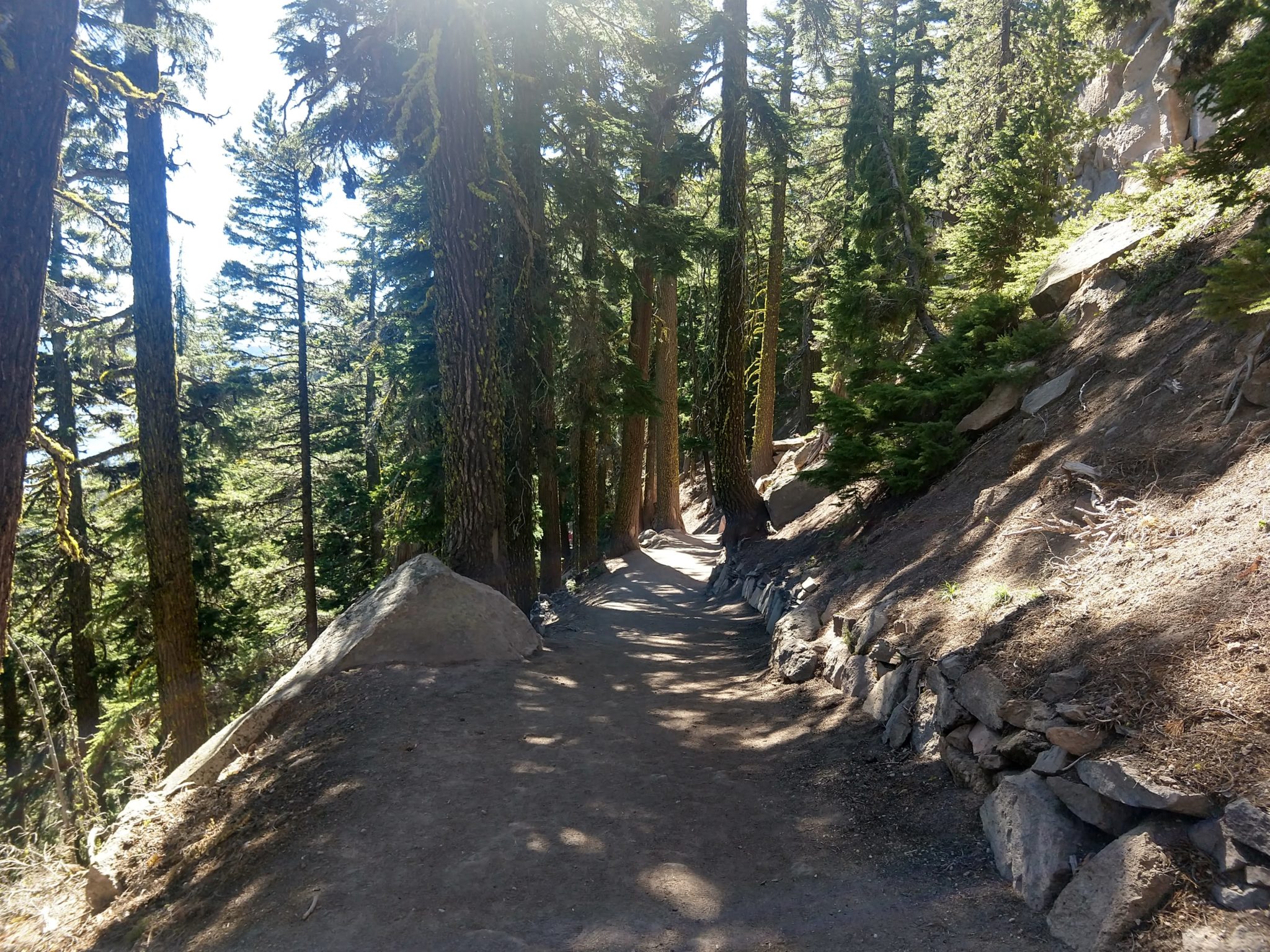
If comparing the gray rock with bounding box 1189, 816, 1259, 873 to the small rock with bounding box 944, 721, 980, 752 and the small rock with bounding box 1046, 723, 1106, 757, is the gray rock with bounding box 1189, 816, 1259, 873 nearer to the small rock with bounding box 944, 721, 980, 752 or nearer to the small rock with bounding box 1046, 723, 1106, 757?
the small rock with bounding box 1046, 723, 1106, 757

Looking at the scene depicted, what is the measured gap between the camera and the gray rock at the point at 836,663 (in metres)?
6.24

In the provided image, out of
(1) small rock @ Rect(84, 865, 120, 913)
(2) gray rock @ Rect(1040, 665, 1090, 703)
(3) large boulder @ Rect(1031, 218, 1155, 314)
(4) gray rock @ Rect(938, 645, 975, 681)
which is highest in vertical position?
(3) large boulder @ Rect(1031, 218, 1155, 314)

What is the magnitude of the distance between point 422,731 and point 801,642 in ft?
12.3

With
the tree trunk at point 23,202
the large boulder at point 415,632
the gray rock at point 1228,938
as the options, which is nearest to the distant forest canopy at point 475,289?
the tree trunk at point 23,202

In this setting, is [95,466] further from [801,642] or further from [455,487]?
[801,642]

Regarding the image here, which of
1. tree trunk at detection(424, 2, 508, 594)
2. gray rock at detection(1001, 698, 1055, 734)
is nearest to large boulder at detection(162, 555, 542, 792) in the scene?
tree trunk at detection(424, 2, 508, 594)

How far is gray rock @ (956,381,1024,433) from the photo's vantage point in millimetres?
8703

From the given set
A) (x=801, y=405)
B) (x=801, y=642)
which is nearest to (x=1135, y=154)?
(x=801, y=642)

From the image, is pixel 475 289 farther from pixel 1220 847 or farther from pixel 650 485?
pixel 650 485

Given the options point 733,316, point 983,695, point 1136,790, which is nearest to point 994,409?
point 983,695

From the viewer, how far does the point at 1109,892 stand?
2689 millimetres

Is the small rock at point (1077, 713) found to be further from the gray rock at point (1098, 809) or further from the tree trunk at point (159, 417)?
the tree trunk at point (159, 417)

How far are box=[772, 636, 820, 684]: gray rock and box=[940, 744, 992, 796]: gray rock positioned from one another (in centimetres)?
261

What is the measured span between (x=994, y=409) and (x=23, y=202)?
9.24 meters
